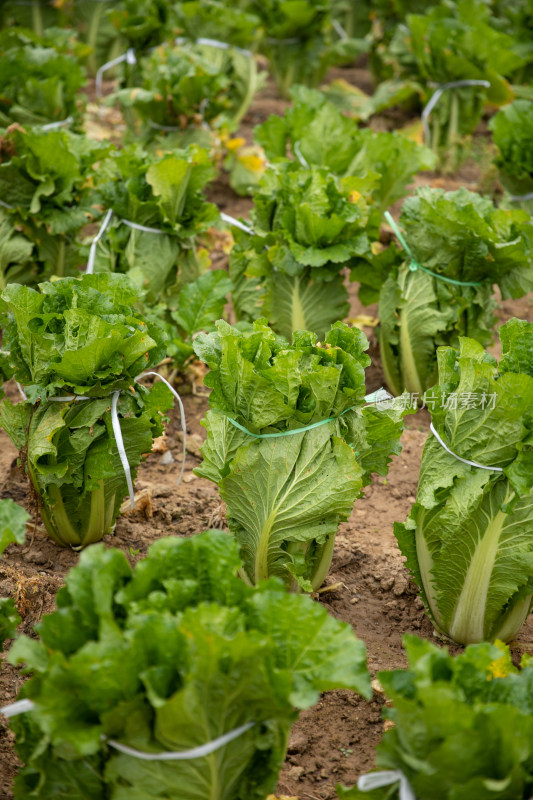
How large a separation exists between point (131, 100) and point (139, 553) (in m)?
4.91

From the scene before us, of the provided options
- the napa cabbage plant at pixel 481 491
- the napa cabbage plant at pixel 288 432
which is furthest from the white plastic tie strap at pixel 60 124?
the napa cabbage plant at pixel 481 491

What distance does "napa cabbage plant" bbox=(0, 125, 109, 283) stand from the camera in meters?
6.22

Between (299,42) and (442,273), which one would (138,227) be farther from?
(299,42)

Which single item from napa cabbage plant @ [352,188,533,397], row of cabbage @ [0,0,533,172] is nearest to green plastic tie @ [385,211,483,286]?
napa cabbage plant @ [352,188,533,397]

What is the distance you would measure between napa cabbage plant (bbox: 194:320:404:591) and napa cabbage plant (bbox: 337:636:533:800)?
3.84 ft

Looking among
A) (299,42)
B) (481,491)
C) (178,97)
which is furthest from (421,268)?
(299,42)

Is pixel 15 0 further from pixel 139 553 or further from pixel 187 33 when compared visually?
pixel 139 553

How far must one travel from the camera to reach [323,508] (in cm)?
414

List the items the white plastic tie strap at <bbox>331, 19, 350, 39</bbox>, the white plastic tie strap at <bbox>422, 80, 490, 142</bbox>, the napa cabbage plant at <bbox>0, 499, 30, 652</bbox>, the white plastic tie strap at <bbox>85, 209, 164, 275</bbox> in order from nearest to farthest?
the napa cabbage plant at <bbox>0, 499, 30, 652</bbox>, the white plastic tie strap at <bbox>85, 209, 164, 275</bbox>, the white plastic tie strap at <bbox>422, 80, 490, 142</bbox>, the white plastic tie strap at <bbox>331, 19, 350, 39</bbox>

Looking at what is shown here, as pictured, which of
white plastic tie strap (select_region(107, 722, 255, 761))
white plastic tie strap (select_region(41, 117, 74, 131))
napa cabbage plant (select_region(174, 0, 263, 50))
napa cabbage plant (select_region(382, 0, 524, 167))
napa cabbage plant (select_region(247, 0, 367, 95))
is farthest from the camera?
napa cabbage plant (select_region(247, 0, 367, 95))

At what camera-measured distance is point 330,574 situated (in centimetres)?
496

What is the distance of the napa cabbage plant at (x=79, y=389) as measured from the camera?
419 centimetres

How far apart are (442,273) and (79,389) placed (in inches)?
109

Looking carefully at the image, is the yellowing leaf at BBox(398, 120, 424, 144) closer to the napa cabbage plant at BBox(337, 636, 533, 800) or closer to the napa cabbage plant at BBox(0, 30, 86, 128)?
the napa cabbage plant at BBox(0, 30, 86, 128)
